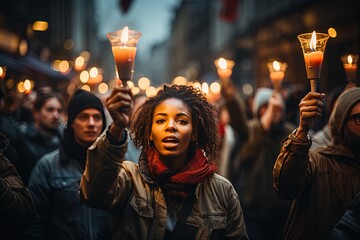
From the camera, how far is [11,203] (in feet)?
11.2

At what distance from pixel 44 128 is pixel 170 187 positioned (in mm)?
3472

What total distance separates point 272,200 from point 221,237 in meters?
3.16

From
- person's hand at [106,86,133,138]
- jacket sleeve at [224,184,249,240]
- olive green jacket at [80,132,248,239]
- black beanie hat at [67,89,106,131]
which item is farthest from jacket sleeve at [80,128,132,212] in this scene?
black beanie hat at [67,89,106,131]

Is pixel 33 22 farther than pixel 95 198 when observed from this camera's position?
Yes

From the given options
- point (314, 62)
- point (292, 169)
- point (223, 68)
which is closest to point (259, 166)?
point (223, 68)

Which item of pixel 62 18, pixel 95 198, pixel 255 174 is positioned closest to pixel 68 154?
pixel 95 198

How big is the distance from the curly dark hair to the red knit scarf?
9.8 inches

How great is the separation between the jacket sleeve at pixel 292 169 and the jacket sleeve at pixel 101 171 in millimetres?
1166

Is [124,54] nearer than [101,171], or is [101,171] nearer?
[124,54]

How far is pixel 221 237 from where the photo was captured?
3.54m

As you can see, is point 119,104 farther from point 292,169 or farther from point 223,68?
point 223,68

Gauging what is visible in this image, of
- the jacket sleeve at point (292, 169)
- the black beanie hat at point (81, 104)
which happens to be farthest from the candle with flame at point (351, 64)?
the black beanie hat at point (81, 104)

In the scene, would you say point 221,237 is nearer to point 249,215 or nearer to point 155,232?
point 155,232

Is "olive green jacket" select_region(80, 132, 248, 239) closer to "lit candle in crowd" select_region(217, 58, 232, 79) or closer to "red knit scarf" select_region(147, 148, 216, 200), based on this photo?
"red knit scarf" select_region(147, 148, 216, 200)
